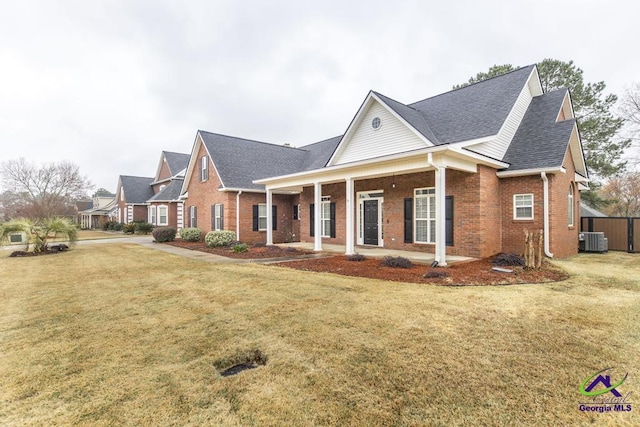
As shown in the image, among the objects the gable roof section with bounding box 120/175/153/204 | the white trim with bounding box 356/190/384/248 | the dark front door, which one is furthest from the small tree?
the gable roof section with bounding box 120/175/153/204

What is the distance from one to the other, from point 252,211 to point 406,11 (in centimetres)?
1335

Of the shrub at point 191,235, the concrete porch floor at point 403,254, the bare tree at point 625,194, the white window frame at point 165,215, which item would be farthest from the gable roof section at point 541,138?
the white window frame at point 165,215

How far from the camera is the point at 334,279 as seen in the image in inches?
299

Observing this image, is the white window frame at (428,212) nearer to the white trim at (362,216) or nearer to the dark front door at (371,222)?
the white trim at (362,216)

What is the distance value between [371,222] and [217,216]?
9.80 metres

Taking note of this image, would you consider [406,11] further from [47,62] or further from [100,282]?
[47,62]

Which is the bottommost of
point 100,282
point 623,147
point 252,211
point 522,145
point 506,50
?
point 100,282

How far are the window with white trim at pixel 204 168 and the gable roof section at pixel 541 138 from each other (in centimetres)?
1657

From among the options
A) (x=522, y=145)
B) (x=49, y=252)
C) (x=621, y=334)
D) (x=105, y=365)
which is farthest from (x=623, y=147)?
(x=49, y=252)

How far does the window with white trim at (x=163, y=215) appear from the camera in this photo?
28.8 metres

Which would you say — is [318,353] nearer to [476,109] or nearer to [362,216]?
[362,216]

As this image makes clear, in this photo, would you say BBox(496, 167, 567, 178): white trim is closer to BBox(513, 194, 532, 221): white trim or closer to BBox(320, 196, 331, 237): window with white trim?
BBox(513, 194, 532, 221): white trim

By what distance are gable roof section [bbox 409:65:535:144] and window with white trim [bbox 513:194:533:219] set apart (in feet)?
8.85

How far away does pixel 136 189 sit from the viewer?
36.6 metres
